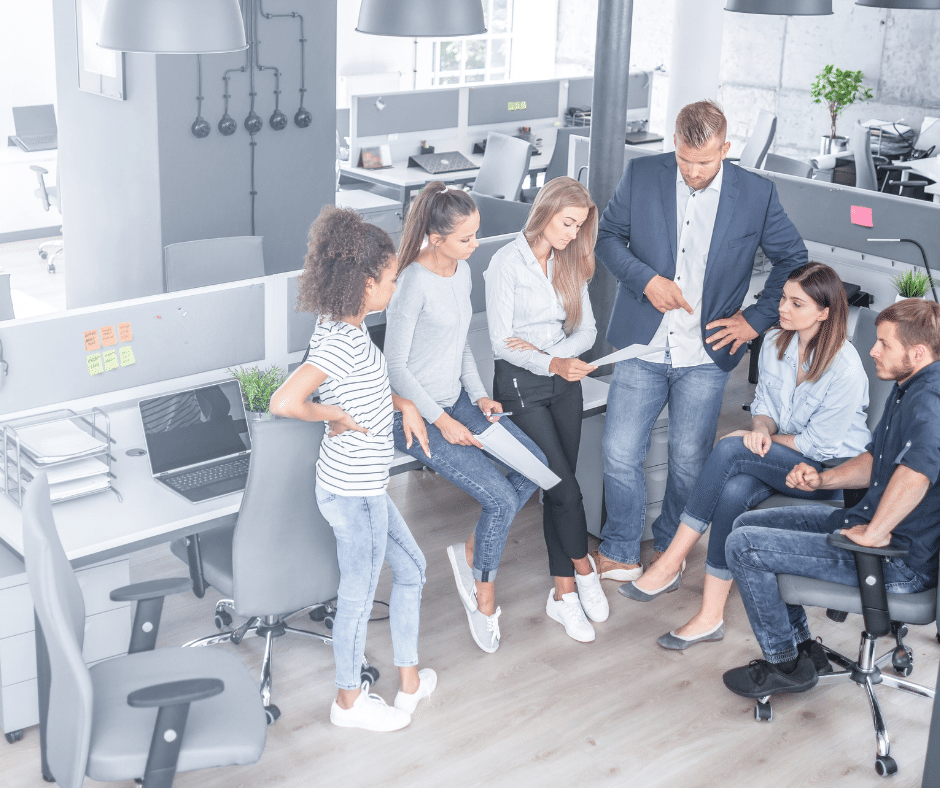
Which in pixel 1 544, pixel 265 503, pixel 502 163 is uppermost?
pixel 502 163

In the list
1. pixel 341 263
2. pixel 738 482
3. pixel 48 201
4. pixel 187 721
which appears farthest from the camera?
pixel 48 201

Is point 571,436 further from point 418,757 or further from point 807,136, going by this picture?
point 807,136

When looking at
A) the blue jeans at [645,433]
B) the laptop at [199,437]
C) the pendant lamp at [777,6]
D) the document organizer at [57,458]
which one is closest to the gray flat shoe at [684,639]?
the blue jeans at [645,433]

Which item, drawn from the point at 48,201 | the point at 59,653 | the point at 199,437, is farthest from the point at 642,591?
the point at 48,201

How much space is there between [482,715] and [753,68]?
9.33m

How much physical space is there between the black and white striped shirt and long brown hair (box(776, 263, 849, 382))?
55.7 inches

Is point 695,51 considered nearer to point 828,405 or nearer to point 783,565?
point 828,405

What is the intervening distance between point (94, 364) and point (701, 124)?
2041 mm

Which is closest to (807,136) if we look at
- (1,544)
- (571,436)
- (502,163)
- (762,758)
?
(502,163)

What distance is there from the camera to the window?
484 inches

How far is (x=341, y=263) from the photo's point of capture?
269cm

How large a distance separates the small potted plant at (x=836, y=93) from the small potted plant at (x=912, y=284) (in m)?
5.07

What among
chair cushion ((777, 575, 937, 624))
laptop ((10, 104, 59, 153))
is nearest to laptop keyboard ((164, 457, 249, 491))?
chair cushion ((777, 575, 937, 624))

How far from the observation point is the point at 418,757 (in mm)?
2963
